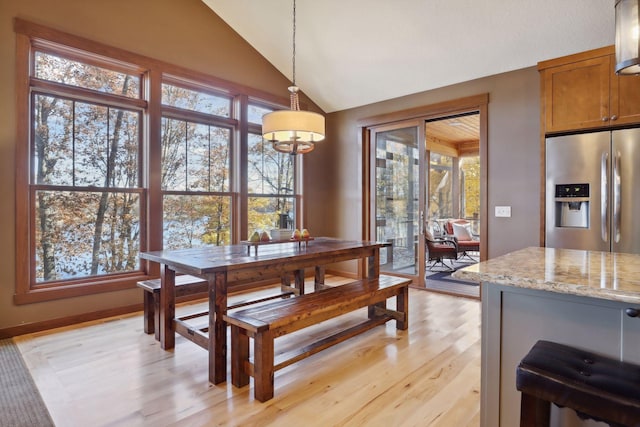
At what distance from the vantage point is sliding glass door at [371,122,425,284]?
4891 mm

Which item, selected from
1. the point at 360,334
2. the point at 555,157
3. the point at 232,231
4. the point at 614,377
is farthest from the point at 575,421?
the point at 232,231

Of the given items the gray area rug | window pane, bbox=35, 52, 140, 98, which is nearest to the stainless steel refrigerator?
the gray area rug

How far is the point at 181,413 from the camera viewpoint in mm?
1881

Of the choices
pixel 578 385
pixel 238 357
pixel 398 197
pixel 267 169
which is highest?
pixel 267 169

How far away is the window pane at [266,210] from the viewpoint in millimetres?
4793

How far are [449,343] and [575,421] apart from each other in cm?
157

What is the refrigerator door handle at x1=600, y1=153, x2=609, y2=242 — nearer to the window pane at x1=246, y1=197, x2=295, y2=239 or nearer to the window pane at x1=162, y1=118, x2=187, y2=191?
the window pane at x1=246, y1=197, x2=295, y2=239

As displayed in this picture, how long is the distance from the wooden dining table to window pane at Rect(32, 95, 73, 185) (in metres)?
1.42

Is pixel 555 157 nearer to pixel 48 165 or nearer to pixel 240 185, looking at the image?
pixel 240 185

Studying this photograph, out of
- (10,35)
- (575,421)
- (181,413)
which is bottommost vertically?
(181,413)

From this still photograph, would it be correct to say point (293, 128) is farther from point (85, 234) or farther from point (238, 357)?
point (85, 234)

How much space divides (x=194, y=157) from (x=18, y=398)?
2.88 metres

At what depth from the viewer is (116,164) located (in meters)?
3.63

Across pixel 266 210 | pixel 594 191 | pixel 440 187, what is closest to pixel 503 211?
pixel 594 191
